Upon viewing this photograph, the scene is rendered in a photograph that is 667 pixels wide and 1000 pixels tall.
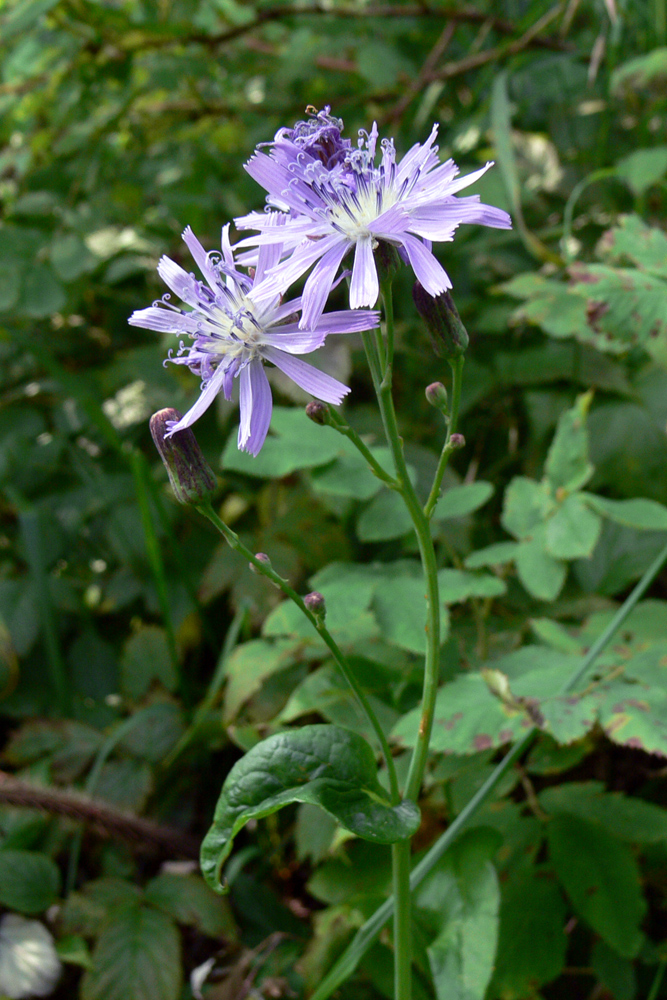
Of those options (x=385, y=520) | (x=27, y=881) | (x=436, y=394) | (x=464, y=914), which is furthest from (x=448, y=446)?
(x=27, y=881)

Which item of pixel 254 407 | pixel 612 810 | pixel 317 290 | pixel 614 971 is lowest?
pixel 614 971

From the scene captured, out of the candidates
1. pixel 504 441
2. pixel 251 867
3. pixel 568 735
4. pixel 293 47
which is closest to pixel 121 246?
pixel 293 47

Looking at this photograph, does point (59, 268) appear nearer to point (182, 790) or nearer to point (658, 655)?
point (182, 790)

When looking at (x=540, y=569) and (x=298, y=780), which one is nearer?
(x=298, y=780)

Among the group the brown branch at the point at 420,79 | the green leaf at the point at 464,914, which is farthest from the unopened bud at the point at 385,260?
the brown branch at the point at 420,79

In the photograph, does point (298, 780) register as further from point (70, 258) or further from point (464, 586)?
point (70, 258)

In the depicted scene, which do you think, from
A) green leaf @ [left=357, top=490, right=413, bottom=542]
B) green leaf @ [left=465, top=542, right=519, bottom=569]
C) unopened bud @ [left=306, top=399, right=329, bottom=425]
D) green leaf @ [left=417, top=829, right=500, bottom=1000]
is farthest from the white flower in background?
unopened bud @ [left=306, top=399, right=329, bottom=425]
